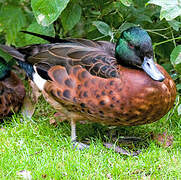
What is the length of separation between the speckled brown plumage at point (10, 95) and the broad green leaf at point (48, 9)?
1048 millimetres

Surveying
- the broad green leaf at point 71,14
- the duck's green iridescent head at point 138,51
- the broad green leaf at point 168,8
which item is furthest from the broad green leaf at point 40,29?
the broad green leaf at point 168,8

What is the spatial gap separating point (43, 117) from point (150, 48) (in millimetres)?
1383

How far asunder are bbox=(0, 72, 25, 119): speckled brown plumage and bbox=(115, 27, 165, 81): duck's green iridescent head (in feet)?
4.10

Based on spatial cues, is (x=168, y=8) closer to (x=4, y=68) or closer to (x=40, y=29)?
(x=40, y=29)

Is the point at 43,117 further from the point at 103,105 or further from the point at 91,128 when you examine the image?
the point at 103,105

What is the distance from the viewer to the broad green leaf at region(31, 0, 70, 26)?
3.05 metres

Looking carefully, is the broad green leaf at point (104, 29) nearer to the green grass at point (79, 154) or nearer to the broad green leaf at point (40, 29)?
the broad green leaf at point (40, 29)

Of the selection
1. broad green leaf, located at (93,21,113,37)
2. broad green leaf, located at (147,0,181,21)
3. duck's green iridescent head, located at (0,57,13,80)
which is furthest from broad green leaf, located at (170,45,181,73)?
duck's green iridescent head, located at (0,57,13,80)

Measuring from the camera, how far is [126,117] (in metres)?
3.07

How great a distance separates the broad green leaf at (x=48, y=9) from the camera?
3051 mm

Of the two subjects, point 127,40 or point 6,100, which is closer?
point 127,40

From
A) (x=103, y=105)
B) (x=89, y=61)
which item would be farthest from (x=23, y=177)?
(x=89, y=61)

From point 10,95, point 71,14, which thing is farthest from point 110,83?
point 10,95

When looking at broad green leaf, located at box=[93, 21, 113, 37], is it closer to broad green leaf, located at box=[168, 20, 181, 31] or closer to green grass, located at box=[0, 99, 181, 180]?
broad green leaf, located at box=[168, 20, 181, 31]
